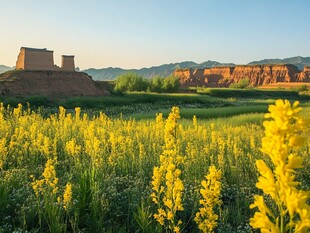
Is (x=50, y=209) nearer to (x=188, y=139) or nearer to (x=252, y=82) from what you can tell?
(x=188, y=139)

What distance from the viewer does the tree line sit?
59.1 m

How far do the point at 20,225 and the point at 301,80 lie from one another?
478ft

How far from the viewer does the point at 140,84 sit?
198ft

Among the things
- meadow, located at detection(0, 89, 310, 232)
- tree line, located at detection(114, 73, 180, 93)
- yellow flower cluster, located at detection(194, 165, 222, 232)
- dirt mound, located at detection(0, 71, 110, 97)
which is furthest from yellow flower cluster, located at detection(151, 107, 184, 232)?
tree line, located at detection(114, 73, 180, 93)

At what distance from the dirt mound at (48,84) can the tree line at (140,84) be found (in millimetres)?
8864

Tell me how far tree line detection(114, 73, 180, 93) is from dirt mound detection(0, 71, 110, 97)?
8.86m

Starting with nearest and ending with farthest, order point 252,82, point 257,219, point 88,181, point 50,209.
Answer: point 257,219
point 50,209
point 88,181
point 252,82

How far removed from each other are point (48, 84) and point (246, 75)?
122868 millimetres

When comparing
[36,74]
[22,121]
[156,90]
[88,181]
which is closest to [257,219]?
[88,181]

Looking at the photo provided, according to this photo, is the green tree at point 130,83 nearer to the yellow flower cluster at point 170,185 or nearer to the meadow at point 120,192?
the meadow at point 120,192

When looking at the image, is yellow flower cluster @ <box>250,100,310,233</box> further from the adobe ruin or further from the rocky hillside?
the rocky hillside

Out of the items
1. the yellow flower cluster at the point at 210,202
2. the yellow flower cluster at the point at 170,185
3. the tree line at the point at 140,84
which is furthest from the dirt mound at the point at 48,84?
the yellow flower cluster at the point at 210,202

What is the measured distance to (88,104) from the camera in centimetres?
3553

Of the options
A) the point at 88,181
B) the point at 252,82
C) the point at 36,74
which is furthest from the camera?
the point at 252,82
